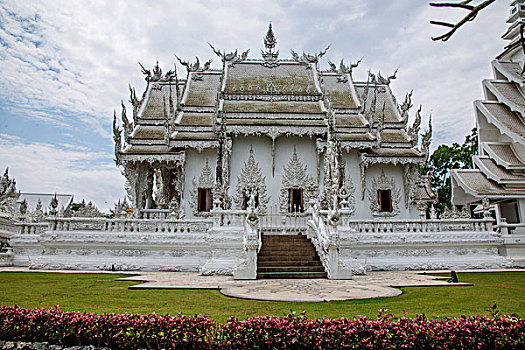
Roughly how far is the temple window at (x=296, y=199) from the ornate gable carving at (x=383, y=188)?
336cm

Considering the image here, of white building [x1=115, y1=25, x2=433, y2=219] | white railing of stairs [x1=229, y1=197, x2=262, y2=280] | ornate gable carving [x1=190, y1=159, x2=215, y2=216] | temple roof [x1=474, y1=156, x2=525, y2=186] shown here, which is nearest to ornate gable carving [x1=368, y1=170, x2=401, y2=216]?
white building [x1=115, y1=25, x2=433, y2=219]

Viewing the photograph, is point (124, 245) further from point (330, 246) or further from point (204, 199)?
point (330, 246)

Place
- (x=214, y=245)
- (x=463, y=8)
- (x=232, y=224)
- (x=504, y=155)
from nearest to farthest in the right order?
(x=463, y=8), (x=214, y=245), (x=232, y=224), (x=504, y=155)

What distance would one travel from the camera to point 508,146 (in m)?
18.9

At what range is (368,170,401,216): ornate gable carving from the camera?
59.9 ft

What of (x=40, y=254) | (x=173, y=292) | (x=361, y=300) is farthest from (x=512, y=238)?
(x=40, y=254)

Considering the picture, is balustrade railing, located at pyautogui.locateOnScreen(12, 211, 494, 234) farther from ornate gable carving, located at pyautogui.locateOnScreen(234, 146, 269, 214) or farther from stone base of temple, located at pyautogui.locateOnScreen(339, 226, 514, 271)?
ornate gable carving, located at pyautogui.locateOnScreen(234, 146, 269, 214)

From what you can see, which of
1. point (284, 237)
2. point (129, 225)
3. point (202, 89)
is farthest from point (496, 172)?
point (129, 225)

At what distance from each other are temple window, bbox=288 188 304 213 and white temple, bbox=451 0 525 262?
7.17 meters

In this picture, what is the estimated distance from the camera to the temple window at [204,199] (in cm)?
1774

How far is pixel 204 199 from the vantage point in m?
17.8

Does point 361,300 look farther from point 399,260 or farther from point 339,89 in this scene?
point 339,89

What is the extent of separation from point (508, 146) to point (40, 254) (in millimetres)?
20671

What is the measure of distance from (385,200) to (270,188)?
5579mm
